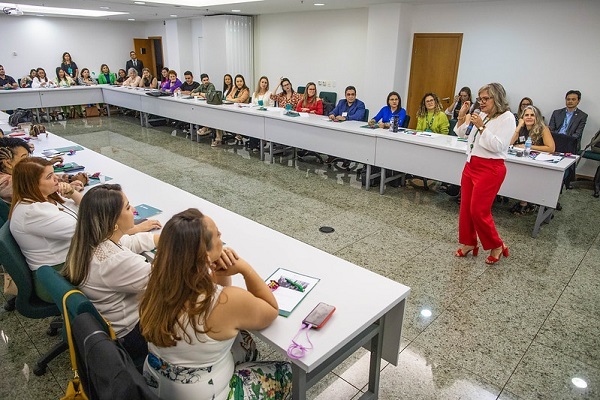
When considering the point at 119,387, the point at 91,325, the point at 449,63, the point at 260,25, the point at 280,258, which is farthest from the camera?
the point at 260,25

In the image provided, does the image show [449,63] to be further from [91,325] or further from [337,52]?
[91,325]

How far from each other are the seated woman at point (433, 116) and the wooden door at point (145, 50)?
11219mm

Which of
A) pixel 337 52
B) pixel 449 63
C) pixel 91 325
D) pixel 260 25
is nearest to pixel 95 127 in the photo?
pixel 260 25

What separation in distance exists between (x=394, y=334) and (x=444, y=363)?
0.63m

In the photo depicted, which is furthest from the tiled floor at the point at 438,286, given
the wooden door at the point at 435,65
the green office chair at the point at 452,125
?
the wooden door at the point at 435,65

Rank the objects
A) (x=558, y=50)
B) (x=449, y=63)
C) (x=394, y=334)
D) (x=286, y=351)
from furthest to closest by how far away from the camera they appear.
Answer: (x=449, y=63), (x=558, y=50), (x=394, y=334), (x=286, y=351)

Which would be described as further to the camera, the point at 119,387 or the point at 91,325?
the point at 91,325

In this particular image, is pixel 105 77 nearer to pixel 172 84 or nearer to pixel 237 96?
pixel 172 84

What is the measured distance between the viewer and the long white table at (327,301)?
62.3 inches

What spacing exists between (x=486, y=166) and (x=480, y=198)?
0.26 m

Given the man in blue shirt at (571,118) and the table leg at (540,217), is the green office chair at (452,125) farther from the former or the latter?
the table leg at (540,217)

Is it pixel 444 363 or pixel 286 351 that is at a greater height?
pixel 286 351

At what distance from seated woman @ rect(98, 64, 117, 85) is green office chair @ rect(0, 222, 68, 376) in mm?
9849

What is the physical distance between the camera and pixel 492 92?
10.1ft
